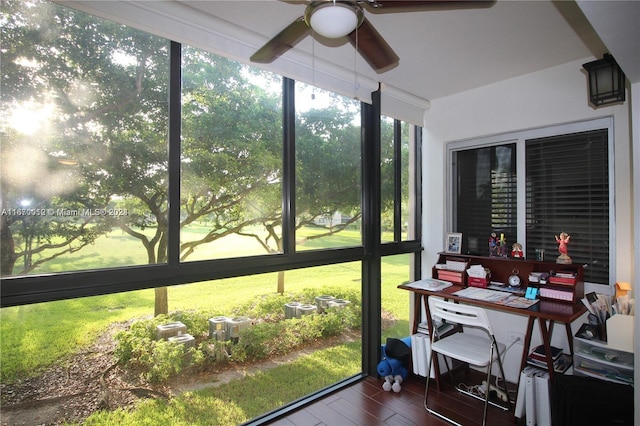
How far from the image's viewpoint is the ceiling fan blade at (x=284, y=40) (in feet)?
4.48

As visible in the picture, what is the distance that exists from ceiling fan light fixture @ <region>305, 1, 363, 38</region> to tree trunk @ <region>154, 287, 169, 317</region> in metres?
1.63

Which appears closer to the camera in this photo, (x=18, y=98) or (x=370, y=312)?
(x=18, y=98)

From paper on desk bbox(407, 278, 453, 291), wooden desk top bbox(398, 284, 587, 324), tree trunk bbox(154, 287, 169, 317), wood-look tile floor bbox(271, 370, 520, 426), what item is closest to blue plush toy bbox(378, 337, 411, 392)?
wood-look tile floor bbox(271, 370, 520, 426)

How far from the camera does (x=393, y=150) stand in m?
3.23

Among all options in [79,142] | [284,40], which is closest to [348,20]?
[284,40]

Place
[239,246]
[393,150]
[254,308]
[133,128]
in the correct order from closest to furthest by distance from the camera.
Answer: [133,128]
[239,246]
[254,308]
[393,150]

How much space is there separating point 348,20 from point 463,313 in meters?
1.95

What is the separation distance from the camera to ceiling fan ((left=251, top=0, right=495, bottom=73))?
114cm

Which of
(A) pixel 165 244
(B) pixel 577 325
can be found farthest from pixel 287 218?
(B) pixel 577 325

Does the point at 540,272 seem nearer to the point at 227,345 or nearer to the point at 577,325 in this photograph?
the point at 577,325

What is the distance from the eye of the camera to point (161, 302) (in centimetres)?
191

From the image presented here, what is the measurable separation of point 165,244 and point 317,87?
158 centimetres

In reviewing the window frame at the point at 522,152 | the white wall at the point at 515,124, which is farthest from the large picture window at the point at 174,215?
the window frame at the point at 522,152

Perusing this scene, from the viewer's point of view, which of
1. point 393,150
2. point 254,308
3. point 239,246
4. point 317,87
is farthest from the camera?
point 393,150
